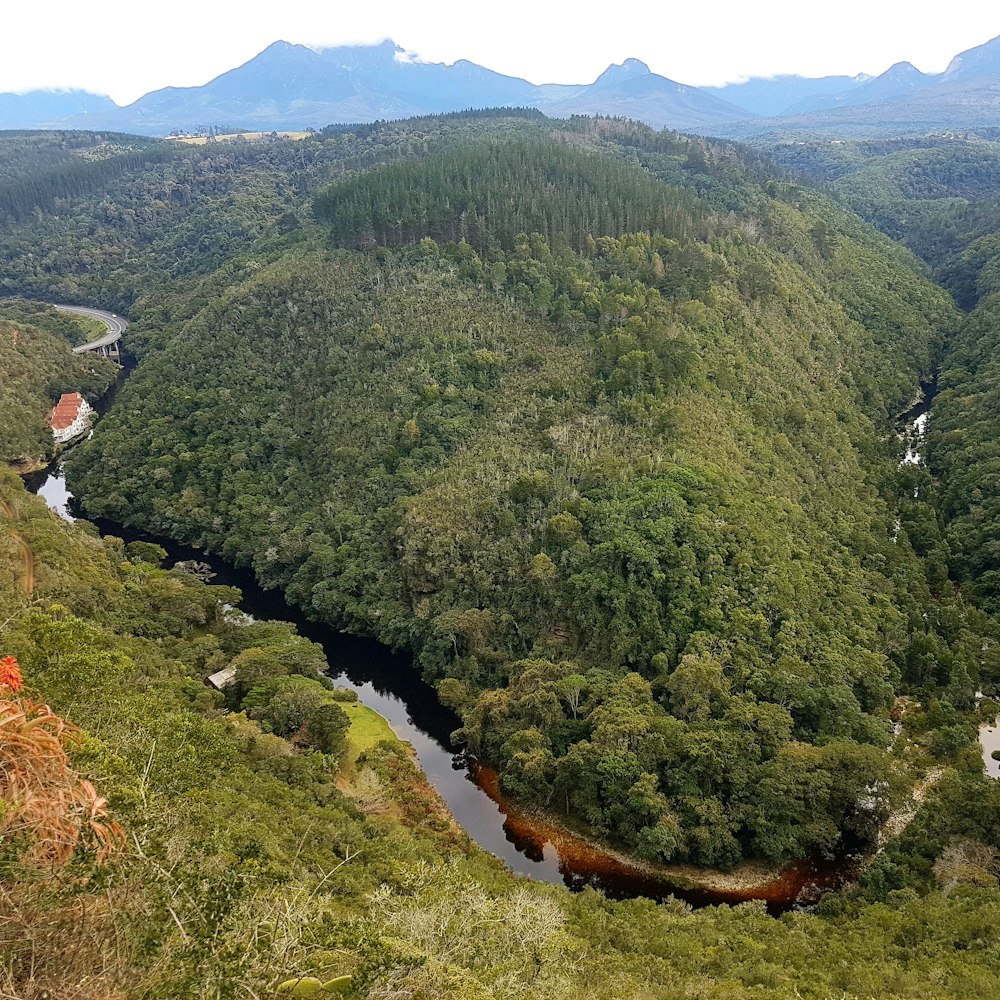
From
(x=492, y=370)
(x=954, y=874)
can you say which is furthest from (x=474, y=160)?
(x=954, y=874)

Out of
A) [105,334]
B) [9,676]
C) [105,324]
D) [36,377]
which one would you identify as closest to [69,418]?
[36,377]

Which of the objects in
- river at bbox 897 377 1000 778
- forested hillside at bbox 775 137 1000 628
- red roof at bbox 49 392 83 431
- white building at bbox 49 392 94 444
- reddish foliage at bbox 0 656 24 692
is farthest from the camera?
red roof at bbox 49 392 83 431

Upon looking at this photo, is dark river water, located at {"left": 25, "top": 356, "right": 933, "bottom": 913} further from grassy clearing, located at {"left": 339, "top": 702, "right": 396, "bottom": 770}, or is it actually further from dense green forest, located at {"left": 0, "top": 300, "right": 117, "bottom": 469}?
dense green forest, located at {"left": 0, "top": 300, "right": 117, "bottom": 469}

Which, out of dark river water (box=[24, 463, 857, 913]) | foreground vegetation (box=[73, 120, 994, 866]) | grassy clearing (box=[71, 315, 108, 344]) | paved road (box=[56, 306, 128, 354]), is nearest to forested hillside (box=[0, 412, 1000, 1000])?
dark river water (box=[24, 463, 857, 913])

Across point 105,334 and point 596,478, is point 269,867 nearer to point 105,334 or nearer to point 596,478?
point 596,478

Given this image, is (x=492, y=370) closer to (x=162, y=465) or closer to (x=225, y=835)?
(x=162, y=465)
